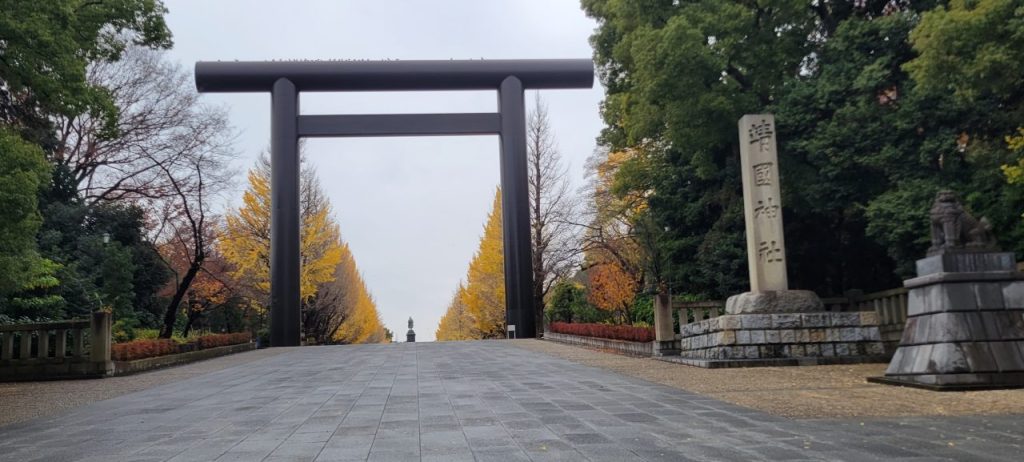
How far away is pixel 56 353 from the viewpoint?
1093 centimetres

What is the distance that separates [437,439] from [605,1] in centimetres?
1349

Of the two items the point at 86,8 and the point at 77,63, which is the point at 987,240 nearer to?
the point at 77,63

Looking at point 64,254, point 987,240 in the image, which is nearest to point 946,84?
point 987,240

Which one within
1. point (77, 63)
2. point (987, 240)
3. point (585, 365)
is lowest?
point (585, 365)

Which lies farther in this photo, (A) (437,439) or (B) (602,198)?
(B) (602,198)

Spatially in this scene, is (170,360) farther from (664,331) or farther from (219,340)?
(664,331)

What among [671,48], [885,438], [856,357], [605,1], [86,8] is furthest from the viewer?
[605,1]

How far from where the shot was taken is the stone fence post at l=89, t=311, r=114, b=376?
35.6ft

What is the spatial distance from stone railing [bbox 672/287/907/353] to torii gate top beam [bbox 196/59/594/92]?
31.8 feet

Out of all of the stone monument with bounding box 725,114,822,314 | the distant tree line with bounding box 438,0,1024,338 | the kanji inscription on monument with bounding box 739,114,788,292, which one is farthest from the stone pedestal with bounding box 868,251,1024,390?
the kanji inscription on monument with bounding box 739,114,788,292

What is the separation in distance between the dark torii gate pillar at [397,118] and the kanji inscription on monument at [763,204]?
10.0m

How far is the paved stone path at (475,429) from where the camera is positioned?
404 centimetres

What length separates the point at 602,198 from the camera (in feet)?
77.2

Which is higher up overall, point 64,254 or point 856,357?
point 64,254
